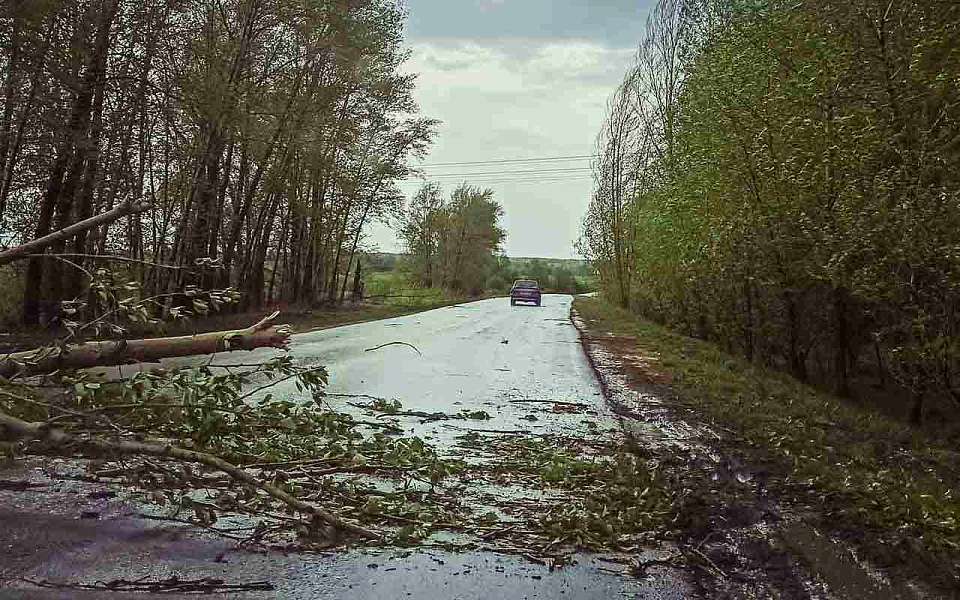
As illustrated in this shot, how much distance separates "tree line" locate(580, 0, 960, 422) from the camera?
26.9 ft

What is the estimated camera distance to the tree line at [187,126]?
47.4 feet

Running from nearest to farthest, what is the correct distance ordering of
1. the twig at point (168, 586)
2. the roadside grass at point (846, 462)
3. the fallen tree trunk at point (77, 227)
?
1. the twig at point (168, 586)
2. the roadside grass at point (846, 462)
3. the fallen tree trunk at point (77, 227)

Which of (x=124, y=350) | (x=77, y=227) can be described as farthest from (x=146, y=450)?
(x=77, y=227)

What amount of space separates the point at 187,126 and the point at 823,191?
13.9 meters

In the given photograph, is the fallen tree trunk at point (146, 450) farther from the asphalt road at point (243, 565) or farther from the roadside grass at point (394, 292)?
the roadside grass at point (394, 292)

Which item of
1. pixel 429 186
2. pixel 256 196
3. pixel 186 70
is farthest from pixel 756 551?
pixel 429 186

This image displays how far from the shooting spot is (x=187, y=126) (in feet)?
61.4

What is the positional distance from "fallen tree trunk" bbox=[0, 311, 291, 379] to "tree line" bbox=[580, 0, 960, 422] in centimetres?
601

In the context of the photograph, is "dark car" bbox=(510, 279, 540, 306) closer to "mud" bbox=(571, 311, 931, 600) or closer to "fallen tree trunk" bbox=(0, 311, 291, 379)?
"mud" bbox=(571, 311, 931, 600)

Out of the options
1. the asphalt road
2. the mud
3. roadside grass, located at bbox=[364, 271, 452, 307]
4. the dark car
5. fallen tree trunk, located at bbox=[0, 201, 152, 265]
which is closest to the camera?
the asphalt road

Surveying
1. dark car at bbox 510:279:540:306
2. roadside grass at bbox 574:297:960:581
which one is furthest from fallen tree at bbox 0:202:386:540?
dark car at bbox 510:279:540:306

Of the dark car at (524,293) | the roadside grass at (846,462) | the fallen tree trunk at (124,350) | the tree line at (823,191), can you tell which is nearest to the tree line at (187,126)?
the fallen tree trunk at (124,350)

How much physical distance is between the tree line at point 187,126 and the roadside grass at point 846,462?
175 inches

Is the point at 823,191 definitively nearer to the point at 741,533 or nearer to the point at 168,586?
the point at 741,533
